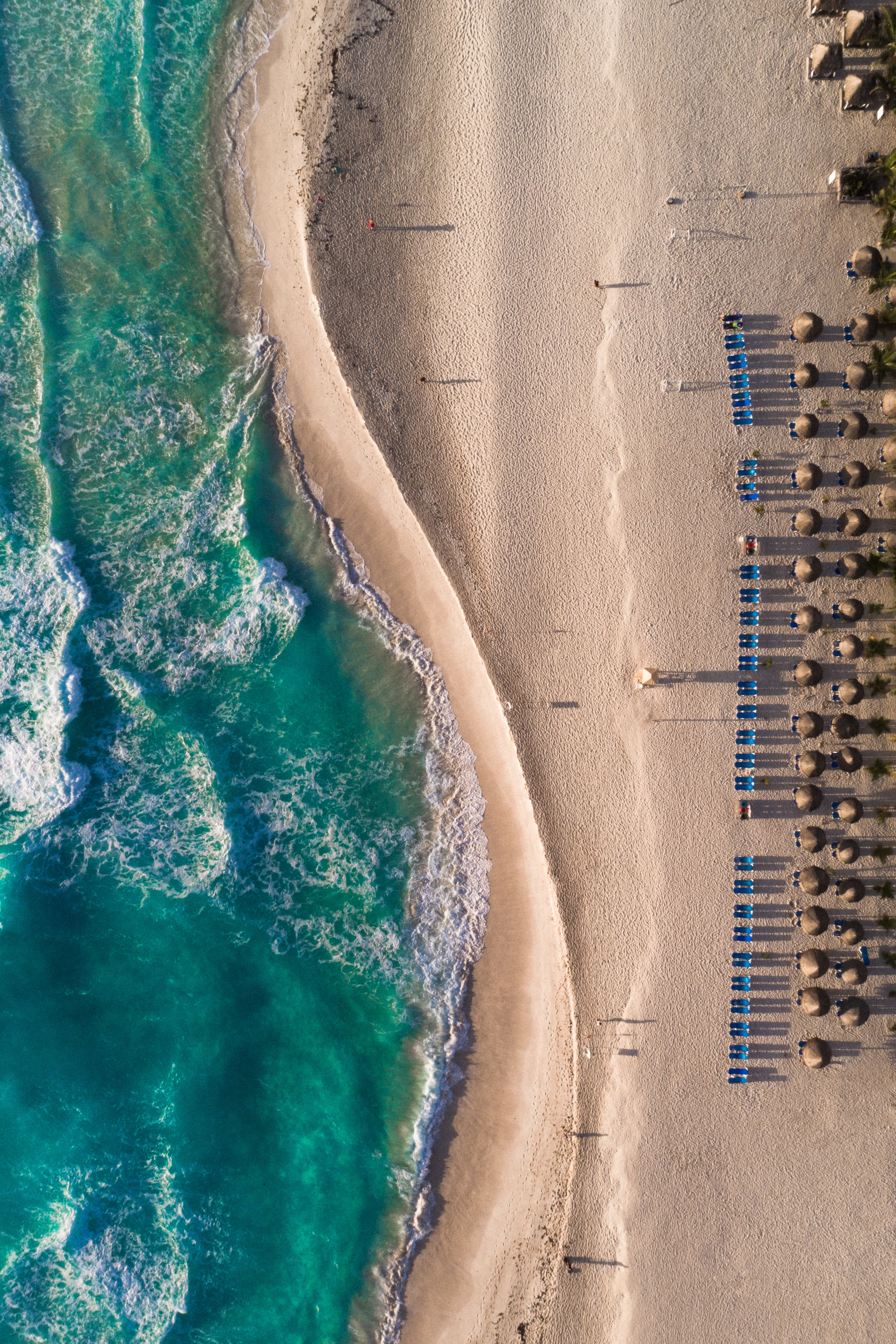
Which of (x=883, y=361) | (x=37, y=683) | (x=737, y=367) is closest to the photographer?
(x=883, y=361)

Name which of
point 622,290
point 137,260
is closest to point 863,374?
point 622,290

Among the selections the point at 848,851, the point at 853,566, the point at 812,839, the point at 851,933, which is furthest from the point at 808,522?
the point at 851,933

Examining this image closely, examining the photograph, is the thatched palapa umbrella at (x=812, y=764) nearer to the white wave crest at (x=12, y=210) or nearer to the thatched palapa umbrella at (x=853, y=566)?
the thatched palapa umbrella at (x=853, y=566)

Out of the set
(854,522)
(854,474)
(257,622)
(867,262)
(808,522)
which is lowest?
(257,622)

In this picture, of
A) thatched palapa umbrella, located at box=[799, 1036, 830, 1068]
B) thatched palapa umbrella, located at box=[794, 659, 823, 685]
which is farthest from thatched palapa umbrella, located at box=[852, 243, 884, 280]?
thatched palapa umbrella, located at box=[799, 1036, 830, 1068]

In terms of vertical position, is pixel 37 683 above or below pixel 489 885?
above

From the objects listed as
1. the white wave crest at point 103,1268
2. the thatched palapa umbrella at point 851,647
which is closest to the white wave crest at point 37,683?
the white wave crest at point 103,1268

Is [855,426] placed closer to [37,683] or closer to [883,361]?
[883,361]

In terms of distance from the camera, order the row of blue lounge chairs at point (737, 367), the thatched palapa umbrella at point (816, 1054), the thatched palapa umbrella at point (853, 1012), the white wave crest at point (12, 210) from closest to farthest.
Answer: the thatched palapa umbrella at point (816, 1054), the thatched palapa umbrella at point (853, 1012), the row of blue lounge chairs at point (737, 367), the white wave crest at point (12, 210)
